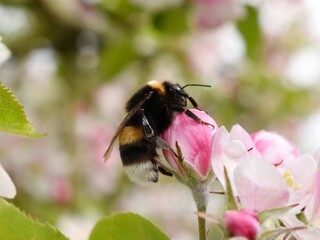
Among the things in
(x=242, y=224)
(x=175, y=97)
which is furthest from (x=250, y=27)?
(x=242, y=224)

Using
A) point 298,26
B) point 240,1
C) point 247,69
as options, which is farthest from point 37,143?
point 298,26

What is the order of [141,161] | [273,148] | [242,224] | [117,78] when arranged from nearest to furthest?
[242,224], [273,148], [141,161], [117,78]

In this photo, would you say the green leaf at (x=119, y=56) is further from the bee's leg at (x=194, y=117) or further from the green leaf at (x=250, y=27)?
the bee's leg at (x=194, y=117)

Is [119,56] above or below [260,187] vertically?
above

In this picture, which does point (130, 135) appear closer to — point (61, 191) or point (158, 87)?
point (158, 87)

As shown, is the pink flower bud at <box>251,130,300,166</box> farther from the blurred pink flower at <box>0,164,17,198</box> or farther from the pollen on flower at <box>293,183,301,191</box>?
the blurred pink flower at <box>0,164,17,198</box>

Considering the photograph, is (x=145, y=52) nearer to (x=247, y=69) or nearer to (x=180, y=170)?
(x=247, y=69)
